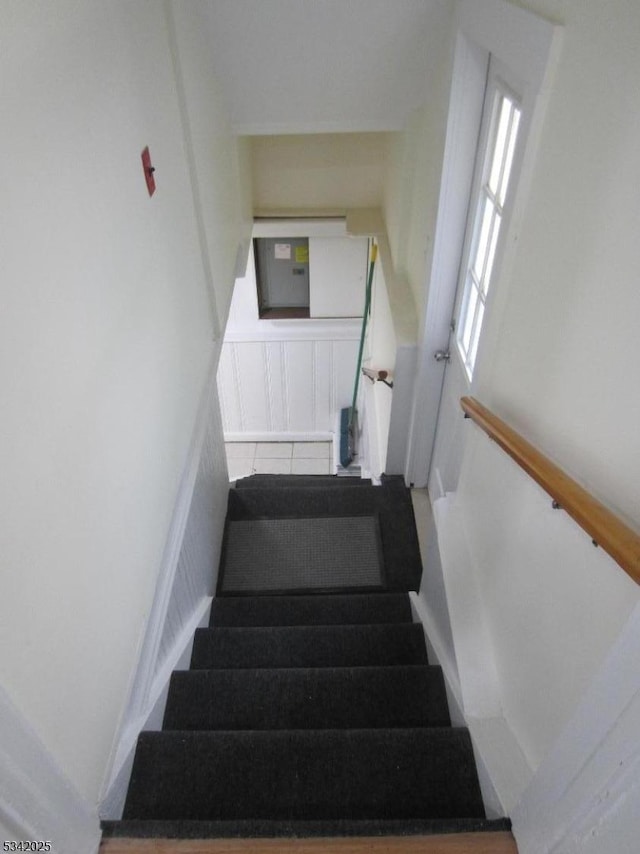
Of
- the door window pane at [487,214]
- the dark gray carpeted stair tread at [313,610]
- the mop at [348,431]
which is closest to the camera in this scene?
the door window pane at [487,214]

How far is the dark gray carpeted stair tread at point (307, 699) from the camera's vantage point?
179cm

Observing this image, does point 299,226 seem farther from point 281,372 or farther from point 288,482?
point 288,482

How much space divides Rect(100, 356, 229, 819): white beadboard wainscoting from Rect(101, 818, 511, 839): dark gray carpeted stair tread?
0.28 ft

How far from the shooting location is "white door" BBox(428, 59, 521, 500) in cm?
178

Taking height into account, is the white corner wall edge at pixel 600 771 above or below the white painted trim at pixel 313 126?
below

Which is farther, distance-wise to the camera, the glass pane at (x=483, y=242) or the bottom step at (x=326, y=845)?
the glass pane at (x=483, y=242)

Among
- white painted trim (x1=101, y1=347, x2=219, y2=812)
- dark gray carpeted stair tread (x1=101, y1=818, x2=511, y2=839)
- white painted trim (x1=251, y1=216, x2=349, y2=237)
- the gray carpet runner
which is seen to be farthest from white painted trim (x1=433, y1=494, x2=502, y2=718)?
white painted trim (x1=251, y1=216, x2=349, y2=237)

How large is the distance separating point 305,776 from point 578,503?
110 centimetres

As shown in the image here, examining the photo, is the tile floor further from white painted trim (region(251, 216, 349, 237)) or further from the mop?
white painted trim (region(251, 216, 349, 237))

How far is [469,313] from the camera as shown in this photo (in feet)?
7.62

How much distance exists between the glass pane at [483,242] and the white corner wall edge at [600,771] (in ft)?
5.28

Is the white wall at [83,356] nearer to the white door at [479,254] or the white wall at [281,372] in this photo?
the white door at [479,254]

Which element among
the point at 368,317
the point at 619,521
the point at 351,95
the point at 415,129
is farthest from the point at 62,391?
the point at 368,317

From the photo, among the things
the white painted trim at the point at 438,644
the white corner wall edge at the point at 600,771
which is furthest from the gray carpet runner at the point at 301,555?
the white corner wall edge at the point at 600,771
